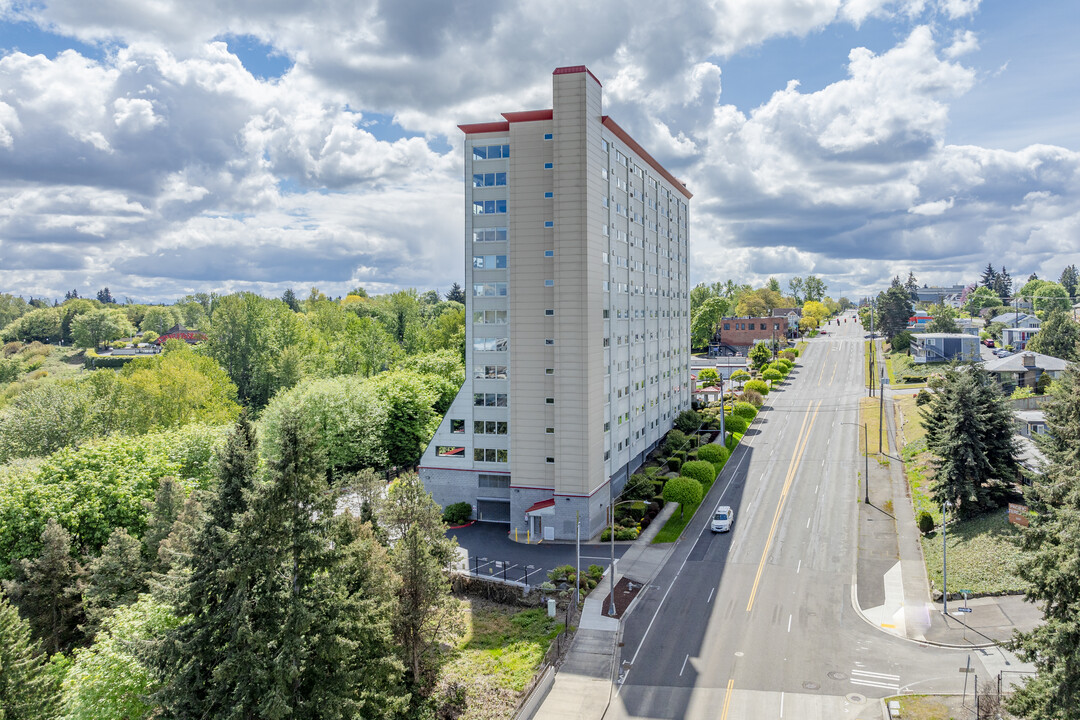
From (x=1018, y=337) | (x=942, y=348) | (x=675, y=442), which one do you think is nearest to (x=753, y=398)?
(x=675, y=442)

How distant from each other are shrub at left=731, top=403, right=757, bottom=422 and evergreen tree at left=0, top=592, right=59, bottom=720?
71983mm

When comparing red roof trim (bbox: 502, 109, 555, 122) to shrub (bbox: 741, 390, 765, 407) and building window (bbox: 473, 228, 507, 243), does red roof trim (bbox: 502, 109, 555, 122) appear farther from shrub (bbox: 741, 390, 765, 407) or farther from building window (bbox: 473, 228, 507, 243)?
shrub (bbox: 741, 390, 765, 407)

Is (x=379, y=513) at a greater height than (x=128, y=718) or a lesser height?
greater

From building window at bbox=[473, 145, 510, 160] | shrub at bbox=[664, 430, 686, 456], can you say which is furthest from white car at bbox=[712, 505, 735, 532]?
building window at bbox=[473, 145, 510, 160]

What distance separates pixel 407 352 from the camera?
4331 inches

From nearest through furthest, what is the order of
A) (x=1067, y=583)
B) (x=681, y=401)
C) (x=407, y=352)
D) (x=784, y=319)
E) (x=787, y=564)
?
1. (x=1067, y=583)
2. (x=787, y=564)
3. (x=681, y=401)
4. (x=407, y=352)
5. (x=784, y=319)

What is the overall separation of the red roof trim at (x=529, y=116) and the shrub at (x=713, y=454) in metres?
35.0

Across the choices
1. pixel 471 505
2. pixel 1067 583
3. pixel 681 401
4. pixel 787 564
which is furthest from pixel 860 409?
pixel 1067 583

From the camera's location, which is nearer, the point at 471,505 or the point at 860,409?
the point at 471,505

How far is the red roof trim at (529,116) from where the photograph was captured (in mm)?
49469

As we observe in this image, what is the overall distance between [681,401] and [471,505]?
37.1 metres

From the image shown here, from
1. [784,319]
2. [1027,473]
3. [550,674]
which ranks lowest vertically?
[550,674]

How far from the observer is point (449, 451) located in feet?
182

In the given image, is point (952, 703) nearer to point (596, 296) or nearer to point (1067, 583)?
point (1067, 583)
